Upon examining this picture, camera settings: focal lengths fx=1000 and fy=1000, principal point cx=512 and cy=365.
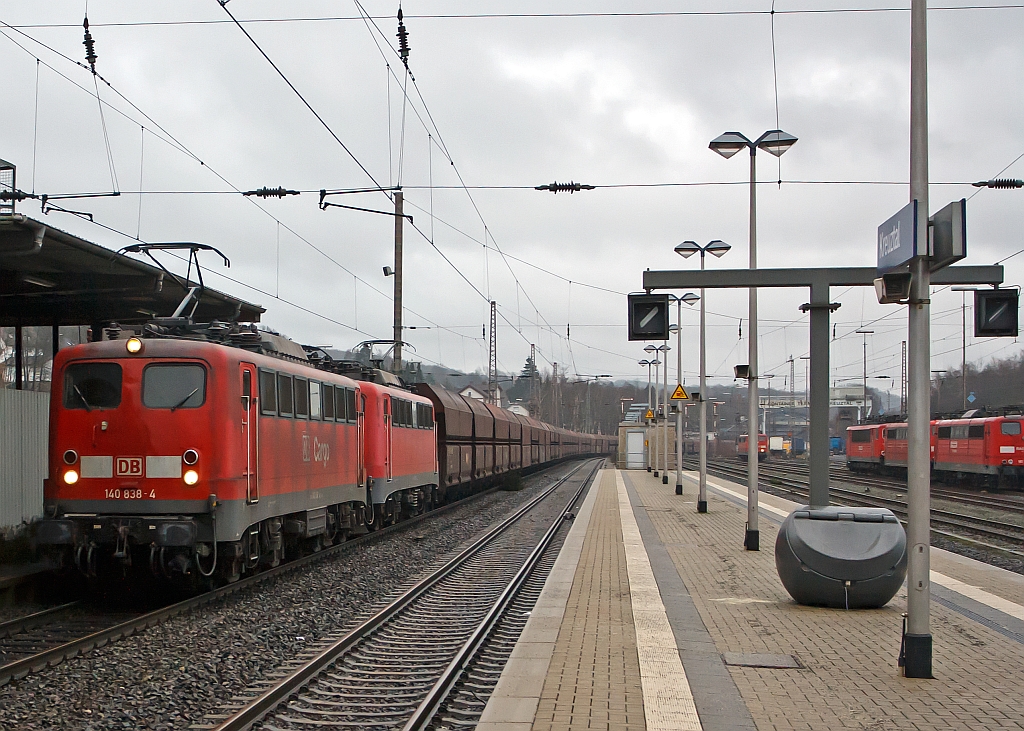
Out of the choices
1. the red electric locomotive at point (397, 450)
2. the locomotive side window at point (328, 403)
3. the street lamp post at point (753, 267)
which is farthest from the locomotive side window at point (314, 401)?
the street lamp post at point (753, 267)

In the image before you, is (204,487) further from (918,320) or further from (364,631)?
(918,320)

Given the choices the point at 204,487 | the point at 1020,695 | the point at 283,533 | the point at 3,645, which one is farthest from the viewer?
the point at 283,533

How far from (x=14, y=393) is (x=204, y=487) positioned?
5214 millimetres

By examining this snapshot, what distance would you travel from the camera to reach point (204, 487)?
442 inches

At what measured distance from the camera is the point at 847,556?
412 inches

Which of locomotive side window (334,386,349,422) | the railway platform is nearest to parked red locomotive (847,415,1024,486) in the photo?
the railway platform

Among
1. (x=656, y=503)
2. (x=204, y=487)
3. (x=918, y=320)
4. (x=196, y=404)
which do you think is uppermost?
(x=918, y=320)

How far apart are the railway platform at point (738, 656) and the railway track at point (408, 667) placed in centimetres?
44

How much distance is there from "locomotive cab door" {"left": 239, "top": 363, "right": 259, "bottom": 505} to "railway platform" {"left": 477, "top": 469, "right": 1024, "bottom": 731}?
3732mm

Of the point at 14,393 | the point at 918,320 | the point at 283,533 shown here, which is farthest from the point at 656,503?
the point at 918,320

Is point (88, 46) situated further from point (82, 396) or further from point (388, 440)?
point (388, 440)

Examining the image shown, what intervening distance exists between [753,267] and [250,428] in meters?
9.53

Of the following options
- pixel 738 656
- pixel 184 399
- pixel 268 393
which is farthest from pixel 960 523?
pixel 184 399

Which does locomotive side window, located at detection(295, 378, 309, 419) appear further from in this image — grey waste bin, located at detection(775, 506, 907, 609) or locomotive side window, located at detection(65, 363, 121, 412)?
grey waste bin, located at detection(775, 506, 907, 609)
